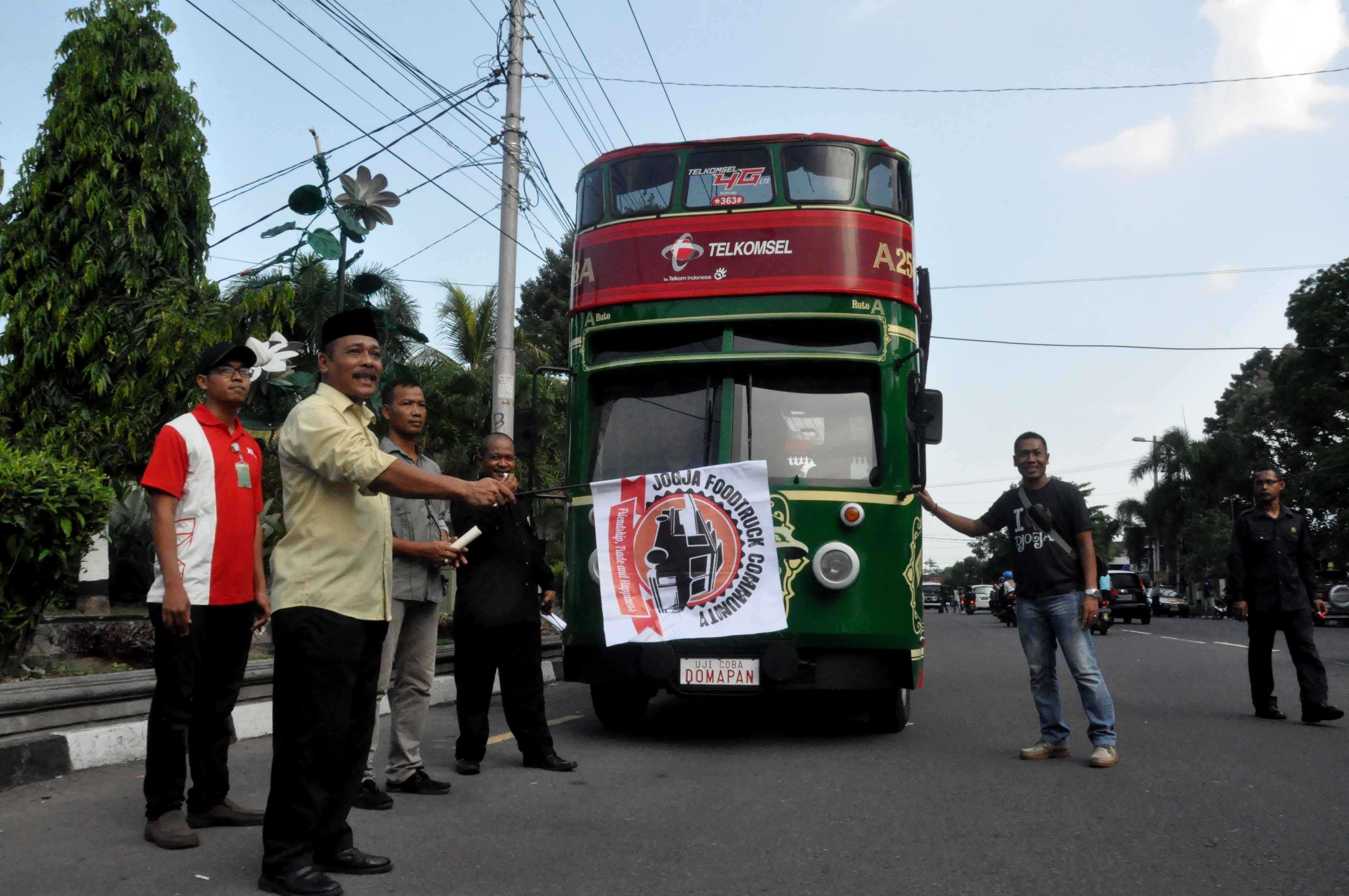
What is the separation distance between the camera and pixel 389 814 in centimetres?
551

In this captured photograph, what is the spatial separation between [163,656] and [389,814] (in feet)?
4.05

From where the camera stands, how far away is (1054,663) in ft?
24.8

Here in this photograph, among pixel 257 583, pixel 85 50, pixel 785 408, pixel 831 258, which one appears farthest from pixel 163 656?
pixel 85 50

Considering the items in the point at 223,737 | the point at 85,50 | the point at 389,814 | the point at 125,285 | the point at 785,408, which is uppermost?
the point at 85,50

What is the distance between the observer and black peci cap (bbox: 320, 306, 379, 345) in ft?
14.4

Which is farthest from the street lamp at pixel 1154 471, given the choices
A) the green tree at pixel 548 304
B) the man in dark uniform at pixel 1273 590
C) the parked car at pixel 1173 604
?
the man in dark uniform at pixel 1273 590

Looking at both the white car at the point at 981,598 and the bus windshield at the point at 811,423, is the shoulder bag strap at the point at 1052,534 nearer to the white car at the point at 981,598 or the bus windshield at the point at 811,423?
the bus windshield at the point at 811,423

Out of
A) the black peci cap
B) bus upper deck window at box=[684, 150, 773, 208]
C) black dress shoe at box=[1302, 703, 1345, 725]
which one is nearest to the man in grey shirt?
the black peci cap

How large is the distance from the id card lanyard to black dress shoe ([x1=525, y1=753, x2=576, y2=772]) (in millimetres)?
2426

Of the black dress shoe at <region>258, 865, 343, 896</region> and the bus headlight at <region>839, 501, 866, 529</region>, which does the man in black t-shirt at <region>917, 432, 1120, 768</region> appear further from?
the black dress shoe at <region>258, 865, 343, 896</region>

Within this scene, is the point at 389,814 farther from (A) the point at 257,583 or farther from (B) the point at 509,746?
(B) the point at 509,746

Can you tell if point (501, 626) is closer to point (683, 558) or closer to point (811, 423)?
point (683, 558)

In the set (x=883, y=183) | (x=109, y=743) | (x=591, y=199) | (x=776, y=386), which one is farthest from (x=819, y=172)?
(x=109, y=743)

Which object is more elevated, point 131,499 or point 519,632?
point 131,499
